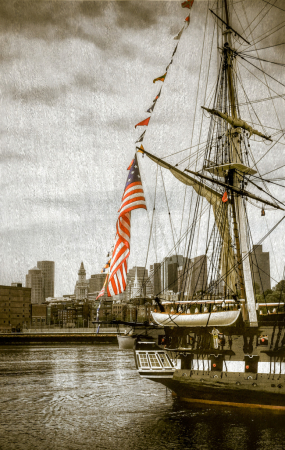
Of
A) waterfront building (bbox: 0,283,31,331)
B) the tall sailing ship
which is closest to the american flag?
the tall sailing ship

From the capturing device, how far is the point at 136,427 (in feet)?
83.6

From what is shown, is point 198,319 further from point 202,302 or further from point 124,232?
point 124,232

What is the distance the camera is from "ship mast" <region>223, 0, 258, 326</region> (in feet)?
106

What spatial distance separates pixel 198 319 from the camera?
31.3 metres

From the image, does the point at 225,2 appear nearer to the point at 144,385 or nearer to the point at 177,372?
the point at 177,372

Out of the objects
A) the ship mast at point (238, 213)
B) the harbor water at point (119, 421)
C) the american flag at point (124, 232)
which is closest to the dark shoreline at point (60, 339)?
the harbor water at point (119, 421)

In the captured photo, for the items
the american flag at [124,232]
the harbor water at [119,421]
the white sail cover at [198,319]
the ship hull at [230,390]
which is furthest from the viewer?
the american flag at [124,232]

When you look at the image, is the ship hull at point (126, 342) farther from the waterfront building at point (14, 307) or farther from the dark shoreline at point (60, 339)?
the waterfront building at point (14, 307)

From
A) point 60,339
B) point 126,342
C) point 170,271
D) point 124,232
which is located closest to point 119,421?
point 124,232

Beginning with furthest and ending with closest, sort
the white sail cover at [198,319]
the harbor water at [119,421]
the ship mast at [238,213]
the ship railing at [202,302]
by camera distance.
A: the ship mast at [238,213] < the ship railing at [202,302] < the white sail cover at [198,319] < the harbor water at [119,421]

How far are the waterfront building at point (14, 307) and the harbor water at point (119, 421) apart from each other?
475 ft

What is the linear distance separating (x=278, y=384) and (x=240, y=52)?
25.0 m

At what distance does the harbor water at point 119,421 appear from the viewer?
891 inches

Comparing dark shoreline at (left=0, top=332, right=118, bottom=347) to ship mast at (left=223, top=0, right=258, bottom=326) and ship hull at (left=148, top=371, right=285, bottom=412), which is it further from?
ship hull at (left=148, top=371, right=285, bottom=412)
